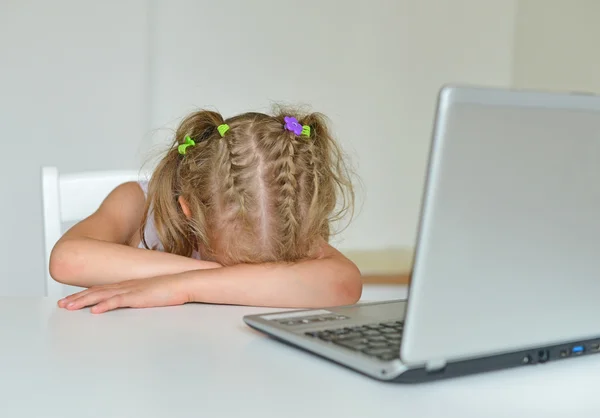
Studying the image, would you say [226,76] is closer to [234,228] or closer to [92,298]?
[234,228]

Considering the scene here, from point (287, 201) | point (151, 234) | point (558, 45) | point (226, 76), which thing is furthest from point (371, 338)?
point (558, 45)

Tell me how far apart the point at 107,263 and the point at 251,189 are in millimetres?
237

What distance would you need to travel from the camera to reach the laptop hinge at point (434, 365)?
21.1 inches

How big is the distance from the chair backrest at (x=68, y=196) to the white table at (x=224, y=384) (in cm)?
65

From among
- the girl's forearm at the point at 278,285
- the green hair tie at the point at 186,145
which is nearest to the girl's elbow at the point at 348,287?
the girl's forearm at the point at 278,285

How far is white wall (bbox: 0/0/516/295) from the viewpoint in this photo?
2.53 metres

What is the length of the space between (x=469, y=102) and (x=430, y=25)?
2770 mm

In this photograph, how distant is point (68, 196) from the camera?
4.62ft

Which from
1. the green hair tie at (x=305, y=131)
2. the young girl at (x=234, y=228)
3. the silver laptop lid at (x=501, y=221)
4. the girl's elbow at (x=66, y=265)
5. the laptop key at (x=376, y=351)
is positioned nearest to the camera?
the silver laptop lid at (x=501, y=221)

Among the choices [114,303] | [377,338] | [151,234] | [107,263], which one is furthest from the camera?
[151,234]

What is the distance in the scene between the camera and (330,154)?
1.27 meters

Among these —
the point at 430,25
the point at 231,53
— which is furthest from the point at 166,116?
the point at 430,25

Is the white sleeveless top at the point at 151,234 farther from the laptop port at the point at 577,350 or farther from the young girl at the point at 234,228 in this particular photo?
the laptop port at the point at 577,350

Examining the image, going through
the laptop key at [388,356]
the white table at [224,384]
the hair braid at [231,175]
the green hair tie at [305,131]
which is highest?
the green hair tie at [305,131]
